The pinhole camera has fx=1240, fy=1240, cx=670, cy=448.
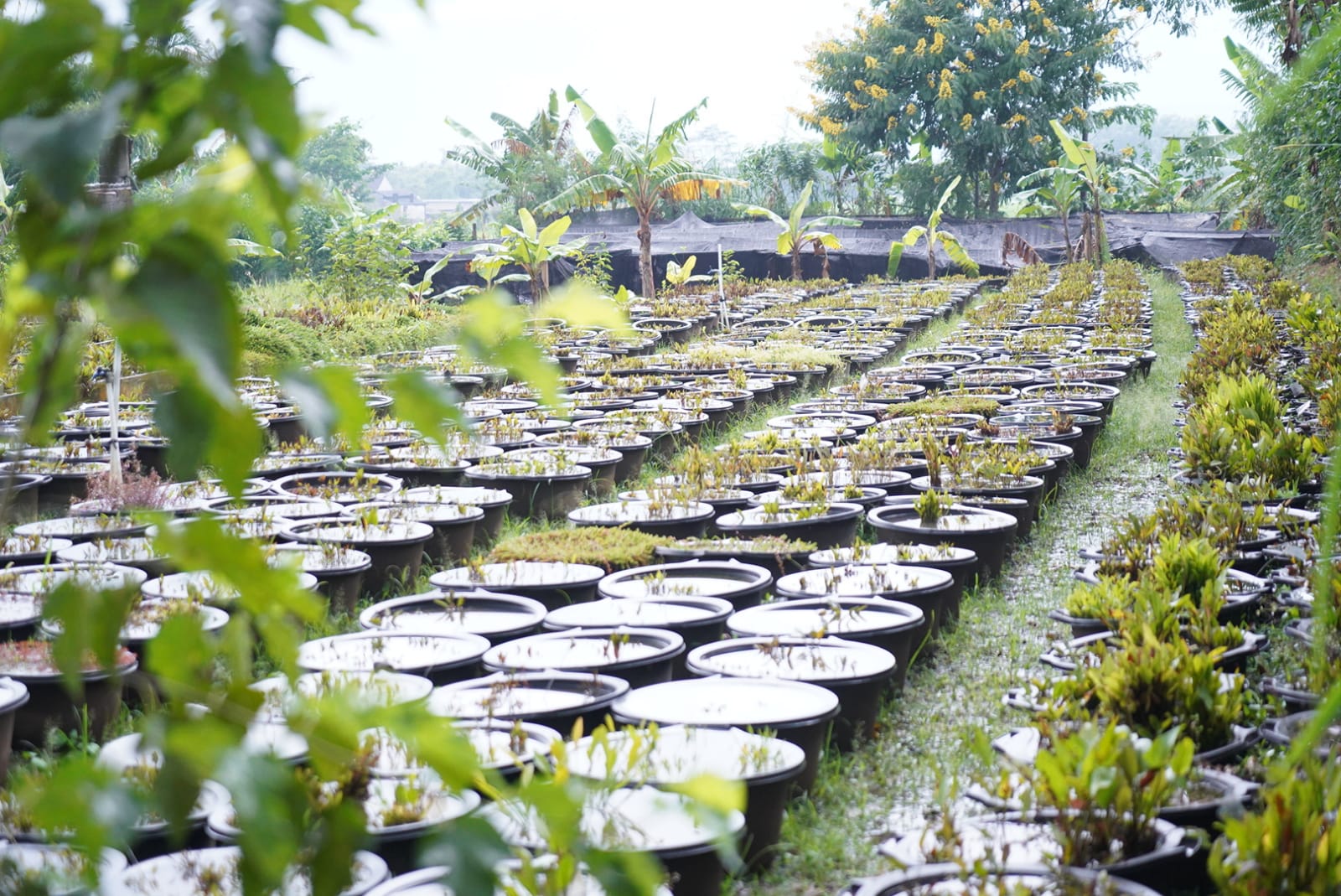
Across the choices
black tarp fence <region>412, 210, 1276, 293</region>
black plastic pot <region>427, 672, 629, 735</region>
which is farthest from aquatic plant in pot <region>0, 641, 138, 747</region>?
black tarp fence <region>412, 210, 1276, 293</region>

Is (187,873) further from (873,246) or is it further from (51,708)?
(873,246)

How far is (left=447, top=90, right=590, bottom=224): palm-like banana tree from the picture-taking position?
88.1ft

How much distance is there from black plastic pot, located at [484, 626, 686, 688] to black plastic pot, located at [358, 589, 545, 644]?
107 mm

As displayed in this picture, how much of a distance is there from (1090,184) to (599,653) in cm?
2143

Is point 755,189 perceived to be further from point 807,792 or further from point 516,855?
point 516,855

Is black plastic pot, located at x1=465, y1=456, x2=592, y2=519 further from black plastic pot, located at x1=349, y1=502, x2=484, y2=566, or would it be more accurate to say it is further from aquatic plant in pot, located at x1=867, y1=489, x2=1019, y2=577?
aquatic plant in pot, located at x1=867, y1=489, x2=1019, y2=577

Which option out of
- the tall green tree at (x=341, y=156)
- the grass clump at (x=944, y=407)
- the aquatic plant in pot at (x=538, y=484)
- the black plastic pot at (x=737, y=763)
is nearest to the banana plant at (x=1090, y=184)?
the grass clump at (x=944, y=407)

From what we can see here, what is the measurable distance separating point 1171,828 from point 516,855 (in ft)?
6.74

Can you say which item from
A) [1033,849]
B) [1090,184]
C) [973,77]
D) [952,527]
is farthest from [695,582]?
[973,77]

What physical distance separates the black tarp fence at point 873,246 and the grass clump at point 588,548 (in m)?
19.8

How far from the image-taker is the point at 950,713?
3.80m

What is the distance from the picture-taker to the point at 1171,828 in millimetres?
2334

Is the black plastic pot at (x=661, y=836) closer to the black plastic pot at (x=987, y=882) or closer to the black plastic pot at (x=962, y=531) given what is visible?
the black plastic pot at (x=987, y=882)

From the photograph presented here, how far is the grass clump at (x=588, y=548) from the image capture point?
4.73 meters
